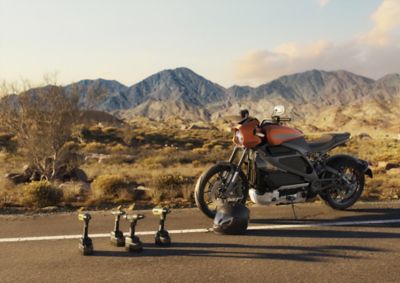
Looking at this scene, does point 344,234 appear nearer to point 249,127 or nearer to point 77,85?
point 249,127

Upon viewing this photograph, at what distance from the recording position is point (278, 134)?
7.75 metres

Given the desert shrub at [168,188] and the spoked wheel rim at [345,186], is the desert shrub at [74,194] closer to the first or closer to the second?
the desert shrub at [168,188]

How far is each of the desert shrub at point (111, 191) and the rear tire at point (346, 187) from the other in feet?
15.9

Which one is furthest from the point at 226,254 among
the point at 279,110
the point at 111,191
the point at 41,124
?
the point at 41,124

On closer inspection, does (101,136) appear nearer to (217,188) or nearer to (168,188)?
(168,188)

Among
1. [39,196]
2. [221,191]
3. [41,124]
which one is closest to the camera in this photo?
[221,191]

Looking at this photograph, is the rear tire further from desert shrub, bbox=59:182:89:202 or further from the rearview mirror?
desert shrub, bbox=59:182:89:202

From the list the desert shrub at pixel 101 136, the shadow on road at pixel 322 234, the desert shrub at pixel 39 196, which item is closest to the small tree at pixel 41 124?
the desert shrub at pixel 39 196

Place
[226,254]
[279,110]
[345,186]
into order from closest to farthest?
[226,254]
[279,110]
[345,186]

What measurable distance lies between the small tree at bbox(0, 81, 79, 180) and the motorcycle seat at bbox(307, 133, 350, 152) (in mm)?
12194

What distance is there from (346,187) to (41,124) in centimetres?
1304

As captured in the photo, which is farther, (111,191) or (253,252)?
(111,191)

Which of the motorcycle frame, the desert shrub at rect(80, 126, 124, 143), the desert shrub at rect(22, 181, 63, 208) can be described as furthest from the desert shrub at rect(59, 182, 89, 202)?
the desert shrub at rect(80, 126, 124, 143)

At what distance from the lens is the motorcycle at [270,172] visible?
757 cm
